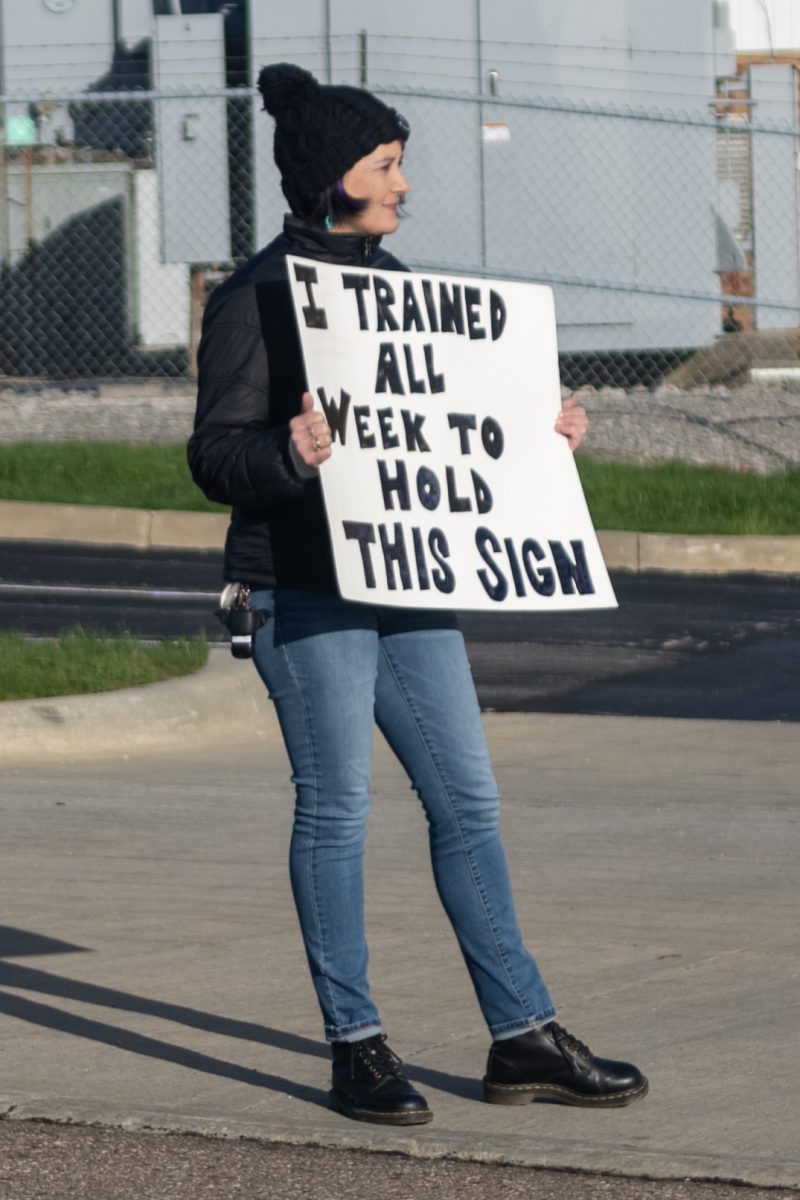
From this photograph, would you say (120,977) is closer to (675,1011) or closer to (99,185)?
(675,1011)

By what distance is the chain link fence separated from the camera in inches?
750

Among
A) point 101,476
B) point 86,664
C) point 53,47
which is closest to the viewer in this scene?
point 86,664

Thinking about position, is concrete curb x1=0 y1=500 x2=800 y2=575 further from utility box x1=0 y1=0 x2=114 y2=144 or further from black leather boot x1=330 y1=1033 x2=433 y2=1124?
black leather boot x1=330 y1=1033 x2=433 y2=1124

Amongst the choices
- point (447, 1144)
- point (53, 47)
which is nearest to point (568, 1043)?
point (447, 1144)

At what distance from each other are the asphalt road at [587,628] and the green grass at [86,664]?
131cm

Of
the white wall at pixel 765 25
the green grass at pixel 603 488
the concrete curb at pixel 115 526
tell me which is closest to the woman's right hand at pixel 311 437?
the green grass at pixel 603 488

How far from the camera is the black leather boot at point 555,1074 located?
165 inches

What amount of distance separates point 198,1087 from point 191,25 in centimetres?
1612

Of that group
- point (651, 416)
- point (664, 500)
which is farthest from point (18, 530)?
point (651, 416)

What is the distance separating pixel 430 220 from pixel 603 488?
5.11 meters

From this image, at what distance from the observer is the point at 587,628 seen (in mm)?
11141

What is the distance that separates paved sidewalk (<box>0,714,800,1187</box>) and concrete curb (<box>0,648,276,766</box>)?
0.26 feet

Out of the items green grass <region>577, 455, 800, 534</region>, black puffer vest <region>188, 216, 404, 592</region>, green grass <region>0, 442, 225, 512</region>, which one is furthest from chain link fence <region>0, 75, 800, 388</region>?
black puffer vest <region>188, 216, 404, 592</region>

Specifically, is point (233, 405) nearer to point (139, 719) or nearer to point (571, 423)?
point (571, 423)
